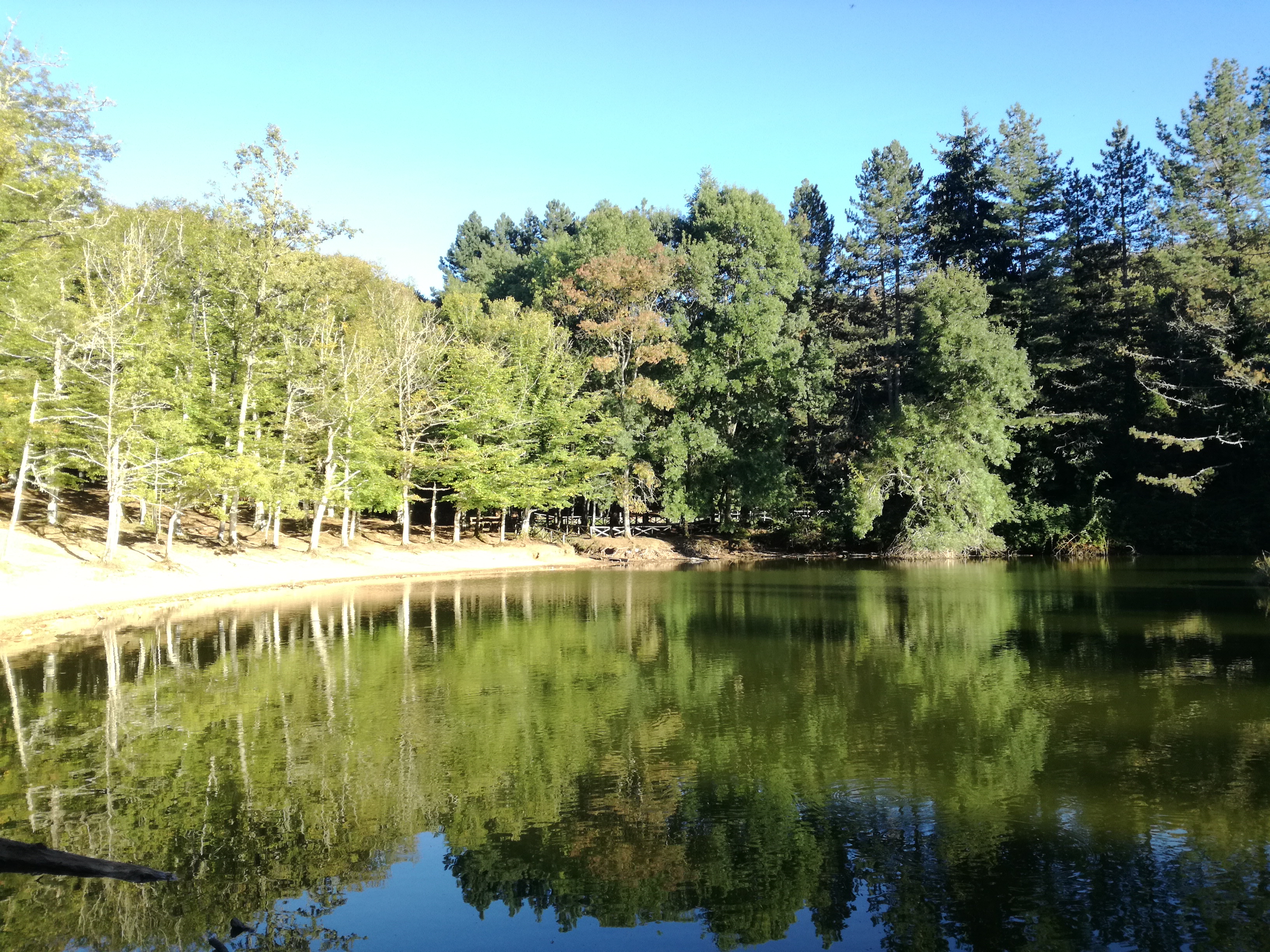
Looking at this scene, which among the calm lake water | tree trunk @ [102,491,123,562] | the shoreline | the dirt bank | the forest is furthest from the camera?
the forest

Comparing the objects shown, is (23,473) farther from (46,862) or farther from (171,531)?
(46,862)

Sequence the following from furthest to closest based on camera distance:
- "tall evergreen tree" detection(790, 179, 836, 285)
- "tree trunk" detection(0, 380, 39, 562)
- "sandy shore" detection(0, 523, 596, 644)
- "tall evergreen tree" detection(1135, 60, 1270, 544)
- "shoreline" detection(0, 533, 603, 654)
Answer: "tall evergreen tree" detection(790, 179, 836, 285), "tall evergreen tree" detection(1135, 60, 1270, 544), "tree trunk" detection(0, 380, 39, 562), "sandy shore" detection(0, 523, 596, 644), "shoreline" detection(0, 533, 603, 654)

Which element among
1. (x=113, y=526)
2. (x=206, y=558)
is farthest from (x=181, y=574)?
(x=206, y=558)

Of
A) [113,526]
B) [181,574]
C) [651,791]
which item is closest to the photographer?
[651,791]

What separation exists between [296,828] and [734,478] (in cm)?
4211

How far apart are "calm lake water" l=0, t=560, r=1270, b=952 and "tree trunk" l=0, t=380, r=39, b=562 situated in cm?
835

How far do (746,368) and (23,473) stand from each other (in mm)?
34366

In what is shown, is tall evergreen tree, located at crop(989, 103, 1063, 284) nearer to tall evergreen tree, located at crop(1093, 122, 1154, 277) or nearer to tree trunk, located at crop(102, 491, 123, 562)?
tall evergreen tree, located at crop(1093, 122, 1154, 277)

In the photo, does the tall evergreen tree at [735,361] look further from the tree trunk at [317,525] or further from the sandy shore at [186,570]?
the tree trunk at [317,525]

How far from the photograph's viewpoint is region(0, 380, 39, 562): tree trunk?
25.8 meters

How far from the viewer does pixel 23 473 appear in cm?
2808

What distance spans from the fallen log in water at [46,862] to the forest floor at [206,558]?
1906 cm

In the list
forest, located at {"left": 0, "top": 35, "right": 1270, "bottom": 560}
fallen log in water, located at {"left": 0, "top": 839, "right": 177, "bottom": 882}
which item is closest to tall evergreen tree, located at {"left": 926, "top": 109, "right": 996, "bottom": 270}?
forest, located at {"left": 0, "top": 35, "right": 1270, "bottom": 560}

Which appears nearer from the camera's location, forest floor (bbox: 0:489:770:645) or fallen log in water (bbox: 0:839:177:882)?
fallen log in water (bbox: 0:839:177:882)
